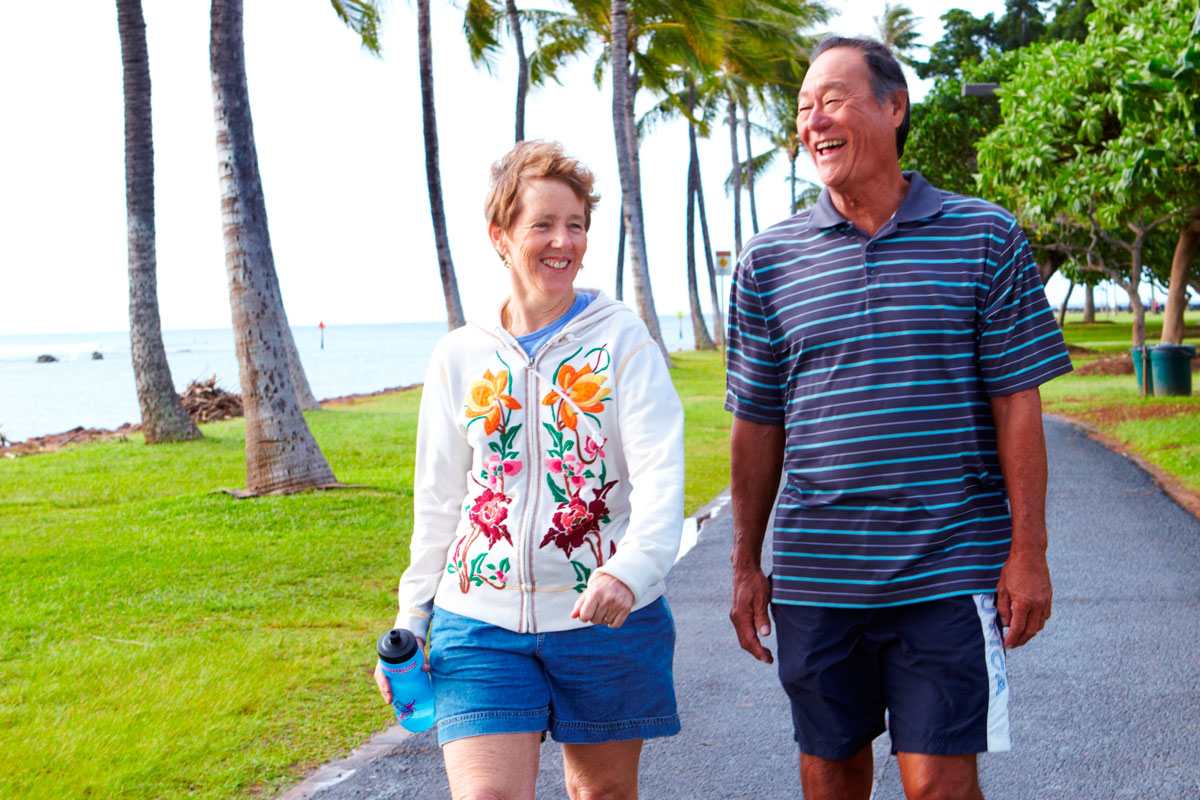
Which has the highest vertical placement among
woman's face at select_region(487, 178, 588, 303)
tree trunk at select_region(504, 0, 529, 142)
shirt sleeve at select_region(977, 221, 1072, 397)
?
tree trunk at select_region(504, 0, 529, 142)

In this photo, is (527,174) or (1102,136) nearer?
(527,174)

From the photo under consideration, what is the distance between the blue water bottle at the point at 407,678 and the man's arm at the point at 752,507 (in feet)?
2.57

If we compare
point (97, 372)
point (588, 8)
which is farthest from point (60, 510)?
point (97, 372)

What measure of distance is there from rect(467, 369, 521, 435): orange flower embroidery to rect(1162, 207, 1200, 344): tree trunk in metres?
24.0

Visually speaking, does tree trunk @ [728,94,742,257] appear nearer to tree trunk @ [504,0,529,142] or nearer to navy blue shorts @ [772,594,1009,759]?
tree trunk @ [504,0,529,142]

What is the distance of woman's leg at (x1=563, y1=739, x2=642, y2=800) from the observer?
261 centimetres

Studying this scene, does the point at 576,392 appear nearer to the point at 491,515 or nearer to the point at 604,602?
the point at 491,515

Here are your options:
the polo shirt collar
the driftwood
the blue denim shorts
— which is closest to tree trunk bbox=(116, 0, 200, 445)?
the driftwood

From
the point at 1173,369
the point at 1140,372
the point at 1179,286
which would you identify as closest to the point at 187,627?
the point at 1173,369

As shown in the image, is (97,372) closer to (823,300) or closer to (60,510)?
(60,510)

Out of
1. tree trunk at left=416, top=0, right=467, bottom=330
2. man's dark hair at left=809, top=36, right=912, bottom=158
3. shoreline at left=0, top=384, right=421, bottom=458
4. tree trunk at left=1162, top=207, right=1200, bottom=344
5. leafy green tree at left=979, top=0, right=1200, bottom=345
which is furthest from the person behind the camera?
tree trunk at left=1162, top=207, right=1200, bottom=344

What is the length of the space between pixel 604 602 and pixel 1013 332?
1.07 meters

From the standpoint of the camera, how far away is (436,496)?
2.73 metres

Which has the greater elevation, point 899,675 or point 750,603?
point 750,603
